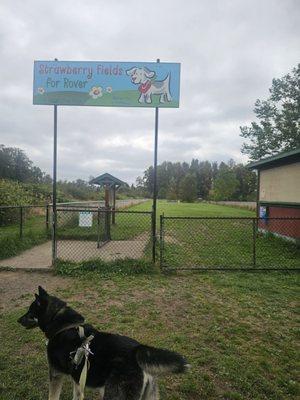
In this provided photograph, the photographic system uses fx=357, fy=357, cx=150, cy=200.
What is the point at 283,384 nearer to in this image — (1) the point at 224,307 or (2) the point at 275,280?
(1) the point at 224,307

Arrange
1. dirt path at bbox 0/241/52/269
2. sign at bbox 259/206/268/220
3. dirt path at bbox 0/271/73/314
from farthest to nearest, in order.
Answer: sign at bbox 259/206/268/220, dirt path at bbox 0/241/52/269, dirt path at bbox 0/271/73/314

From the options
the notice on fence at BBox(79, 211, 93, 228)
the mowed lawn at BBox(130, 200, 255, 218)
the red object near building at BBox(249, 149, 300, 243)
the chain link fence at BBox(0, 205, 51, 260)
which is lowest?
the mowed lawn at BBox(130, 200, 255, 218)

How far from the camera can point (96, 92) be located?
920 cm

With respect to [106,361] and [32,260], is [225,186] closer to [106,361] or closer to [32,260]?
[32,260]

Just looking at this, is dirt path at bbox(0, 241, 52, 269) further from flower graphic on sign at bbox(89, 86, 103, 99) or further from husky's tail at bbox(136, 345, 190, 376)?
husky's tail at bbox(136, 345, 190, 376)

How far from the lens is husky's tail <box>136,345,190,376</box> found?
2635 millimetres

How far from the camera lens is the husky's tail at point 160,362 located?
263 cm

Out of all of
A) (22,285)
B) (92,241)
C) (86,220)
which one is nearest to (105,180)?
(92,241)

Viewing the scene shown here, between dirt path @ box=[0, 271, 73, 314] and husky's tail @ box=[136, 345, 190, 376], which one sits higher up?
husky's tail @ box=[136, 345, 190, 376]

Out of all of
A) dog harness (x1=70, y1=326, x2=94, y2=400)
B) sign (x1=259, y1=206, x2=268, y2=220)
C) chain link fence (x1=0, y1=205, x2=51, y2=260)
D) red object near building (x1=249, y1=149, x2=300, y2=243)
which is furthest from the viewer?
sign (x1=259, y1=206, x2=268, y2=220)

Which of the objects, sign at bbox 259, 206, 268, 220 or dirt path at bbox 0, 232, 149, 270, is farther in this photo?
sign at bbox 259, 206, 268, 220

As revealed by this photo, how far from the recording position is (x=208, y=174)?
417 feet

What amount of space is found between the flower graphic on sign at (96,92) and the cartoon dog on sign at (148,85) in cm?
84

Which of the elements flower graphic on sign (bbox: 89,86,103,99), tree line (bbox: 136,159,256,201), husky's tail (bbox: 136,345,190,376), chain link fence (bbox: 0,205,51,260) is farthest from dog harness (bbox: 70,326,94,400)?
tree line (bbox: 136,159,256,201)
